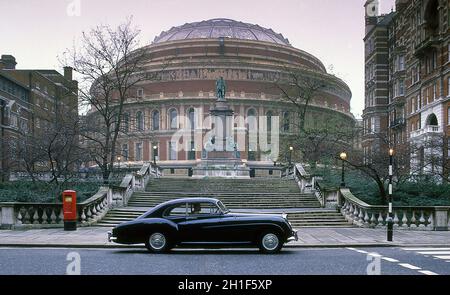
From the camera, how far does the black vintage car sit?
15.3 metres

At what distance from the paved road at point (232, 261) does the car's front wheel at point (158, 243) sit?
249 millimetres

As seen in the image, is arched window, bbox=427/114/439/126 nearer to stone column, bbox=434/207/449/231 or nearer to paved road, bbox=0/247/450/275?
stone column, bbox=434/207/449/231

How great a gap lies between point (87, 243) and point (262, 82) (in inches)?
2815

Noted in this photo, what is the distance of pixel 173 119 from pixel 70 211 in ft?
212

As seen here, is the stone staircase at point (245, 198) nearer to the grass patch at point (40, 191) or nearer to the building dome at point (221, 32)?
the grass patch at point (40, 191)

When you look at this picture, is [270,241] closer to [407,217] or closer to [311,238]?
[311,238]

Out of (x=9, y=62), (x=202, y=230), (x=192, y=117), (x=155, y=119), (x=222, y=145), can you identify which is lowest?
(x=202, y=230)

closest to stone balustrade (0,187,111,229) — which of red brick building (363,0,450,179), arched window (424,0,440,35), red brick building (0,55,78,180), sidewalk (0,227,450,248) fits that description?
sidewalk (0,227,450,248)

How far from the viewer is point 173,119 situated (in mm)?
86000

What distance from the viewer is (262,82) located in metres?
86.9

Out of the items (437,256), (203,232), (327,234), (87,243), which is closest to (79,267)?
(203,232)

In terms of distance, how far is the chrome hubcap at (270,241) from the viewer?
1534cm

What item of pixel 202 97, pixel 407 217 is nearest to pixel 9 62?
pixel 202 97

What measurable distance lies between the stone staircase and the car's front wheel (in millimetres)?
9616
